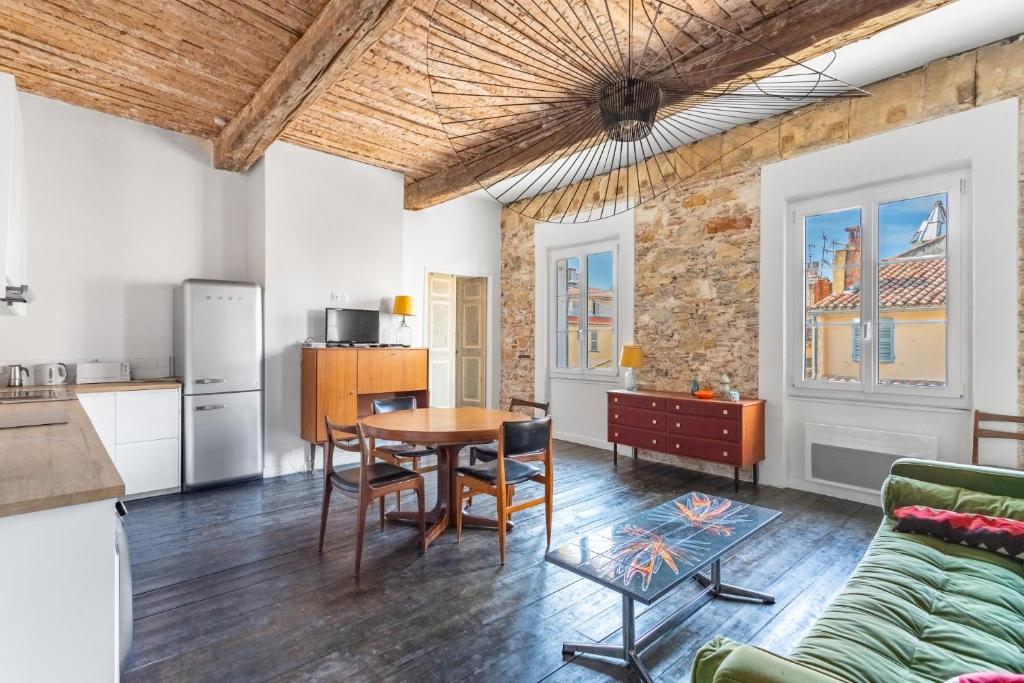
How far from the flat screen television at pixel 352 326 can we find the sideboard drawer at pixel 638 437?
259cm

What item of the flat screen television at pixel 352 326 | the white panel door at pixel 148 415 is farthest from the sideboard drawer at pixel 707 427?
the white panel door at pixel 148 415

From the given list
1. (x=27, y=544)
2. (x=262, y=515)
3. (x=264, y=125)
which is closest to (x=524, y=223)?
(x=264, y=125)

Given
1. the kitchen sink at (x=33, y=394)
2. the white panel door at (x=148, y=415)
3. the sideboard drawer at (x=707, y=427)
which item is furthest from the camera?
the sideboard drawer at (x=707, y=427)

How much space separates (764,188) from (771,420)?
203cm

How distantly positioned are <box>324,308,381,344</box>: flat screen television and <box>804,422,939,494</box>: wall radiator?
4.08 m

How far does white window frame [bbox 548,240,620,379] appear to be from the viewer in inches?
228

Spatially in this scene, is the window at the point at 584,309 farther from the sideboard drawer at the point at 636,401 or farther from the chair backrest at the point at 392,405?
the chair backrest at the point at 392,405

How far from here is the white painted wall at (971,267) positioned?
327cm

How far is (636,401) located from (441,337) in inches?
117

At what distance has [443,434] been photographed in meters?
2.88

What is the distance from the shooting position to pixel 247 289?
14.2 ft

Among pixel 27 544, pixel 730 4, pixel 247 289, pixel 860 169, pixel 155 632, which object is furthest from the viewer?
pixel 247 289

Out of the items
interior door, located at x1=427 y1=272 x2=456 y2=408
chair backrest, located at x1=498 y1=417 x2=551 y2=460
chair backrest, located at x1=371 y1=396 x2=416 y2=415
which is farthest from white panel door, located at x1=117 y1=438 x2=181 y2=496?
interior door, located at x1=427 y1=272 x2=456 y2=408

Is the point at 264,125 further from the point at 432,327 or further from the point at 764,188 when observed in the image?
the point at 764,188
